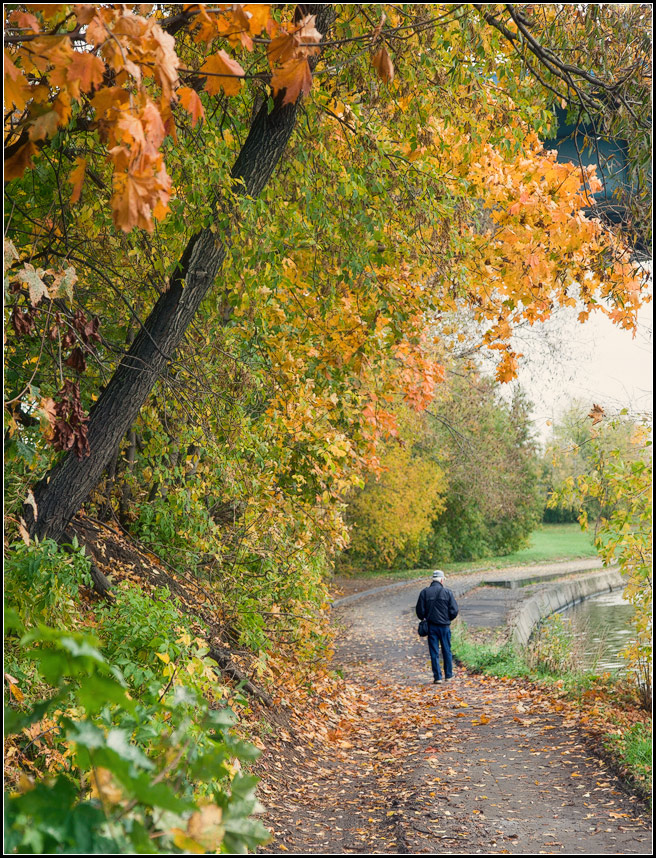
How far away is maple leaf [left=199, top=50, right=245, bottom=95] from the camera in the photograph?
2937 mm

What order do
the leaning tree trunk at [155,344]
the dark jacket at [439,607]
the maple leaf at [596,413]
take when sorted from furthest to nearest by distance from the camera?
the dark jacket at [439,607]
the maple leaf at [596,413]
the leaning tree trunk at [155,344]

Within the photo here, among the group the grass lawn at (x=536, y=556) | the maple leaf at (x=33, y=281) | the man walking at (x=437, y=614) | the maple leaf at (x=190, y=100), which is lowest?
the grass lawn at (x=536, y=556)

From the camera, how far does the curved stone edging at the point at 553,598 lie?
50.5 feet

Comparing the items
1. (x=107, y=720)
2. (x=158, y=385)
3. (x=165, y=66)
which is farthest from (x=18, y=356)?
(x=107, y=720)

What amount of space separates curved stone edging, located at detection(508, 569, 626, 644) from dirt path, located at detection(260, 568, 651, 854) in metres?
5.44

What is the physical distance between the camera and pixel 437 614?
10.7 m

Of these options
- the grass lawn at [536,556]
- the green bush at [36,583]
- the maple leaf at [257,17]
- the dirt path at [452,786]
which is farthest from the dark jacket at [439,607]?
the grass lawn at [536,556]

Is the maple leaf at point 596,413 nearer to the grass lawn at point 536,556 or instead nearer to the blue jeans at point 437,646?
the blue jeans at point 437,646

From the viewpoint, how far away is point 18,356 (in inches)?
224

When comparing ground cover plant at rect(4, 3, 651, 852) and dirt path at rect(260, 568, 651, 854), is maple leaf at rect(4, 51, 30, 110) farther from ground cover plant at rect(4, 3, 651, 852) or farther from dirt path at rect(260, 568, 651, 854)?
dirt path at rect(260, 568, 651, 854)

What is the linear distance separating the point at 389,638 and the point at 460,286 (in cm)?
1019

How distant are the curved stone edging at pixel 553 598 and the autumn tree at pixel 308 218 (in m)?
8.47

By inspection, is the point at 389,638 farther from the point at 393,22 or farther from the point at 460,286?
the point at 393,22

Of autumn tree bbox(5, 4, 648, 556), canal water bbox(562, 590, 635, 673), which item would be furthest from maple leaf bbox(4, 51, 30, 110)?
canal water bbox(562, 590, 635, 673)
